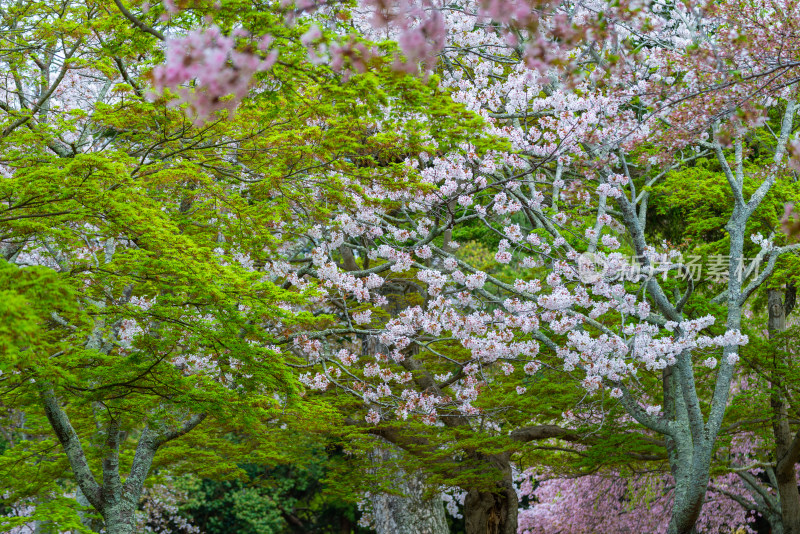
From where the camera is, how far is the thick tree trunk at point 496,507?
33.5 ft

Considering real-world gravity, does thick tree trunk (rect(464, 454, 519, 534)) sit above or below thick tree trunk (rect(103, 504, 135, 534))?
above

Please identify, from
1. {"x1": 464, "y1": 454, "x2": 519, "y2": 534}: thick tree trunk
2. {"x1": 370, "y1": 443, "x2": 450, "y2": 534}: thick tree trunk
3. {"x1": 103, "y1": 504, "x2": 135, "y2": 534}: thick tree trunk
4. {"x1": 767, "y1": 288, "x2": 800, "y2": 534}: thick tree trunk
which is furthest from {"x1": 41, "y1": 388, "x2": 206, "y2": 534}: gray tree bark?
{"x1": 767, "y1": 288, "x2": 800, "y2": 534}: thick tree trunk

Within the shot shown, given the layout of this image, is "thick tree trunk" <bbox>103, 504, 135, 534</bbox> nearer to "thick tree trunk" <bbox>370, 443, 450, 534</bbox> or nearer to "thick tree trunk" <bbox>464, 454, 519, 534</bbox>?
"thick tree trunk" <bbox>370, 443, 450, 534</bbox>

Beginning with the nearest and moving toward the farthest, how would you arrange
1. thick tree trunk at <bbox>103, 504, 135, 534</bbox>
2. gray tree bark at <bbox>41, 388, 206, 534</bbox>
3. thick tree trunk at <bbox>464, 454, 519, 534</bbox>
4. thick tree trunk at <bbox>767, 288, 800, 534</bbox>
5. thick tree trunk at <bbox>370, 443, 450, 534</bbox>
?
1. gray tree bark at <bbox>41, 388, 206, 534</bbox>
2. thick tree trunk at <bbox>103, 504, 135, 534</bbox>
3. thick tree trunk at <bbox>464, 454, 519, 534</bbox>
4. thick tree trunk at <bbox>767, 288, 800, 534</bbox>
5. thick tree trunk at <bbox>370, 443, 450, 534</bbox>

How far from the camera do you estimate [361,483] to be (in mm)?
10453

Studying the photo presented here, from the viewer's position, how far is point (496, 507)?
10328 millimetres

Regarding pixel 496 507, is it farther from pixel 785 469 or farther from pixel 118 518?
pixel 118 518

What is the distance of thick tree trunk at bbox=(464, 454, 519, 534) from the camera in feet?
33.5

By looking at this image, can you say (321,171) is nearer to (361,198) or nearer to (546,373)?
(361,198)

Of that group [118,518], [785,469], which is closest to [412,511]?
[118,518]

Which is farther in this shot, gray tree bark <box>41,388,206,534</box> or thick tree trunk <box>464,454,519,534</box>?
thick tree trunk <box>464,454,519,534</box>

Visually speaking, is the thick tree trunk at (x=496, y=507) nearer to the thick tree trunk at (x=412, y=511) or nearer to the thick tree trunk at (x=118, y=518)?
the thick tree trunk at (x=412, y=511)

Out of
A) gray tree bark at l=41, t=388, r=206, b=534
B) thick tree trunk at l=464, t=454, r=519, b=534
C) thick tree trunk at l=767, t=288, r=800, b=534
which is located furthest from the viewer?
thick tree trunk at l=767, t=288, r=800, b=534

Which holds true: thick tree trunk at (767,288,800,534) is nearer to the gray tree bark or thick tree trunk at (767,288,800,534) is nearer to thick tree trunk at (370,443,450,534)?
thick tree trunk at (370,443,450,534)
